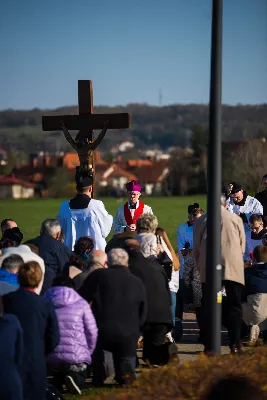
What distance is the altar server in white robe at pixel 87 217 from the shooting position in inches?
568

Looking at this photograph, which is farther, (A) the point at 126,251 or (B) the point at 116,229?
(B) the point at 116,229

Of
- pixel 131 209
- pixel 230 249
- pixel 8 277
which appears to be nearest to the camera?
pixel 8 277

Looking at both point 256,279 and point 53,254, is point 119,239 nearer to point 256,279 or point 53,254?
point 53,254

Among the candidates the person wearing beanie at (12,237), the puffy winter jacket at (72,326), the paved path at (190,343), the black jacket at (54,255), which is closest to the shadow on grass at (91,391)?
the puffy winter jacket at (72,326)

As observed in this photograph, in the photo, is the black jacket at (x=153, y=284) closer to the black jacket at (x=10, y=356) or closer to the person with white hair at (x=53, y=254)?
the person with white hair at (x=53, y=254)

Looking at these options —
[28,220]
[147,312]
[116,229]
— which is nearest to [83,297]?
[147,312]

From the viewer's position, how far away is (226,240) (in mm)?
12180

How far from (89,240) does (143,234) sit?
72 centimetres

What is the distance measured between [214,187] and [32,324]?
2.19 metres

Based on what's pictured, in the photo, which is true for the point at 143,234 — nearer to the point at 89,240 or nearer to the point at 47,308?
the point at 89,240

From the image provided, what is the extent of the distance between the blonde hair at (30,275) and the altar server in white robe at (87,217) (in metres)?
4.91

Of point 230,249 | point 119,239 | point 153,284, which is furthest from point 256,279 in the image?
point 153,284

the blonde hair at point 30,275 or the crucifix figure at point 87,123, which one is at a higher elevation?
the crucifix figure at point 87,123

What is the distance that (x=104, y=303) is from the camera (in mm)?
10914
